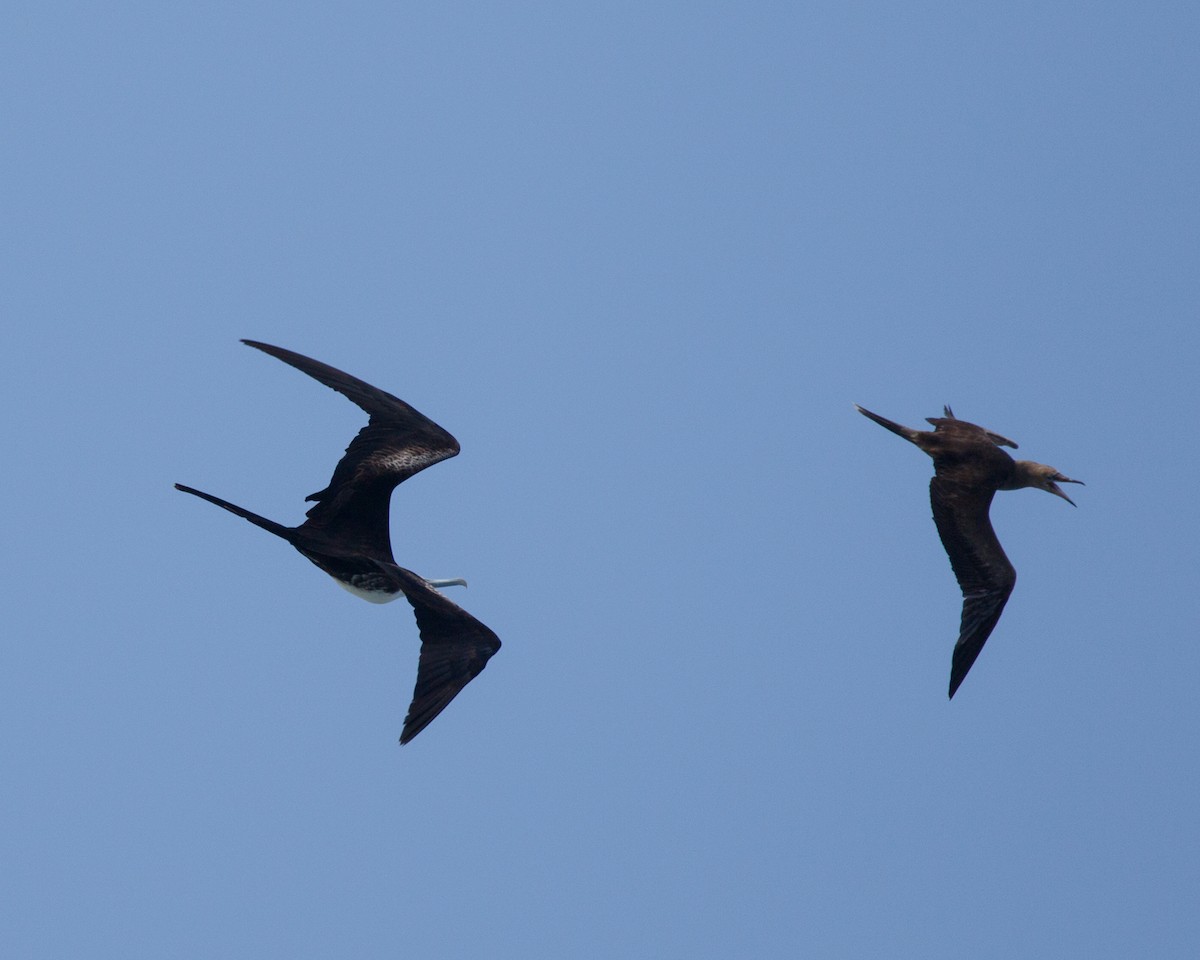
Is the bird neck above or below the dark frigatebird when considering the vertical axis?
above

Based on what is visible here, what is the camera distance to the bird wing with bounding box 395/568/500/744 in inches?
709

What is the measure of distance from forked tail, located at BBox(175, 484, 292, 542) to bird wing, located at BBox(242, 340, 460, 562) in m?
0.35

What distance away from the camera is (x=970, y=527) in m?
22.3

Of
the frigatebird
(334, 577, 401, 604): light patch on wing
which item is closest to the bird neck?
the frigatebird

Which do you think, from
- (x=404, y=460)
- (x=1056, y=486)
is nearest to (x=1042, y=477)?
(x=1056, y=486)

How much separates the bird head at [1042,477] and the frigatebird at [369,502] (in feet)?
23.2

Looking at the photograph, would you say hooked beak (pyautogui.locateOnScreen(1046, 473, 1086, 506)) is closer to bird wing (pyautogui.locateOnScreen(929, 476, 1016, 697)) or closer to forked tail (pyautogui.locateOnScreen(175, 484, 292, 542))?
bird wing (pyautogui.locateOnScreen(929, 476, 1016, 697))

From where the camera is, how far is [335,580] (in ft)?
65.9

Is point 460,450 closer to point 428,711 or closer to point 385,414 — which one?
point 385,414

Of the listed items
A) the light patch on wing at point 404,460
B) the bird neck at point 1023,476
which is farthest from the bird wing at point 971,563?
the light patch on wing at point 404,460

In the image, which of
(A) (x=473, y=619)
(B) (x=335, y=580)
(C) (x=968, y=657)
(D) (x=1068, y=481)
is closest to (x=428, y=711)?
(A) (x=473, y=619)

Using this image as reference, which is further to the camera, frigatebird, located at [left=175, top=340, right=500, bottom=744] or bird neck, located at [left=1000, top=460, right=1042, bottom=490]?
bird neck, located at [left=1000, top=460, right=1042, bottom=490]

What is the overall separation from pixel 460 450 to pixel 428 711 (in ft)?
12.4

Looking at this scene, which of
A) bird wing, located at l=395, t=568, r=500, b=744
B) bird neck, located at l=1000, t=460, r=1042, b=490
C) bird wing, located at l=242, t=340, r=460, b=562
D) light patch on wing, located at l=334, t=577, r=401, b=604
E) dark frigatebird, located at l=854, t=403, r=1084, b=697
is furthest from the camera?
bird neck, located at l=1000, t=460, r=1042, b=490
